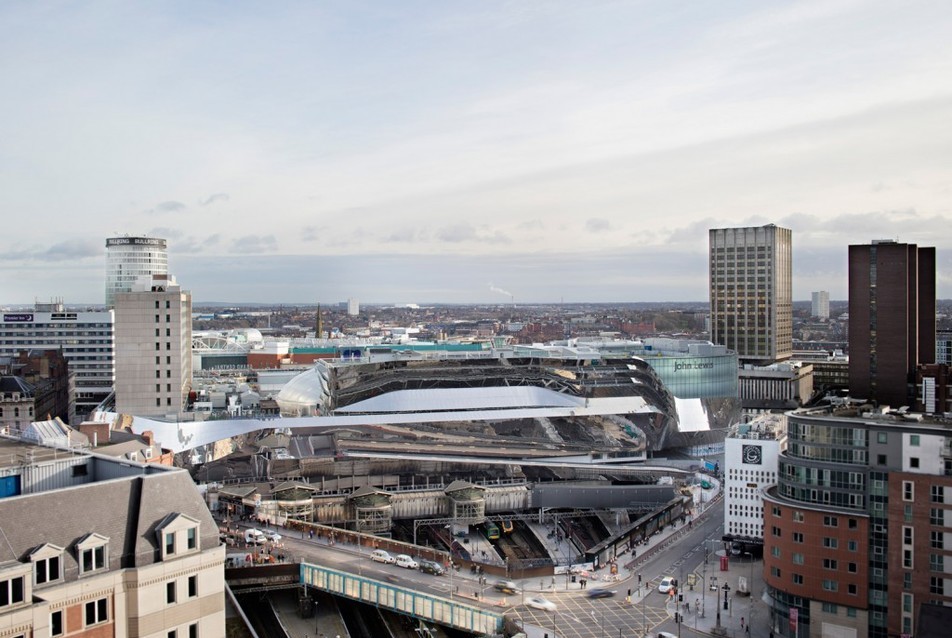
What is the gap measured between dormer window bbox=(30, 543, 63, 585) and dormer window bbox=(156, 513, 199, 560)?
285 centimetres

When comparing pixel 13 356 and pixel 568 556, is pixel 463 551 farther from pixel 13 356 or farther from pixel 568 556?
pixel 13 356

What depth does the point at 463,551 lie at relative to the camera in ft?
223

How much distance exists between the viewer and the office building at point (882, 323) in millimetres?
120625

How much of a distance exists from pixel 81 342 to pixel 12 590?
128479 mm

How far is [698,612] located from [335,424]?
137 ft

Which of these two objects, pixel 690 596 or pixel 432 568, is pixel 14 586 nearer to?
pixel 432 568

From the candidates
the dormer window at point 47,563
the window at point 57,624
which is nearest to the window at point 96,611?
the window at point 57,624

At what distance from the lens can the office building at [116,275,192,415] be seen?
3292 inches

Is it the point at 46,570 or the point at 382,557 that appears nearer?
the point at 46,570

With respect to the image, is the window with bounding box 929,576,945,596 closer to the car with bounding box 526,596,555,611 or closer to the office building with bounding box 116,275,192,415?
the car with bounding box 526,596,555,611

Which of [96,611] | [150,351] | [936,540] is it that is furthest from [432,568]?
[150,351]

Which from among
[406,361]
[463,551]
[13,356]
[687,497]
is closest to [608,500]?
[687,497]

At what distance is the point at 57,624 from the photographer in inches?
917

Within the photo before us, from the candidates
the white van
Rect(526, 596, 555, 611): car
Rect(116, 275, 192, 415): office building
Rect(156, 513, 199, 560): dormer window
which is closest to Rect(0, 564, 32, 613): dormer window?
Rect(156, 513, 199, 560): dormer window
